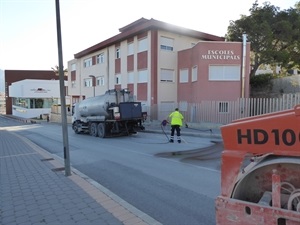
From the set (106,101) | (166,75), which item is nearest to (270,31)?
(166,75)

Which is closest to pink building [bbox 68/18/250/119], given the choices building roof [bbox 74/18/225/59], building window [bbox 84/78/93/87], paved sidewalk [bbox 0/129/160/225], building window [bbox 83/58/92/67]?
building roof [bbox 74/18/225/59]

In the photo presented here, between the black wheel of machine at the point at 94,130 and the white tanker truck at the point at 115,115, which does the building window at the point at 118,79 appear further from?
the black wheel of machine at the point at 94,130

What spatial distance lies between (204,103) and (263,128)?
63.2 ft

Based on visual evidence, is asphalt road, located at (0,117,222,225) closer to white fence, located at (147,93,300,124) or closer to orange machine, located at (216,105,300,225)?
orange machine, located at (216,105,300,225)

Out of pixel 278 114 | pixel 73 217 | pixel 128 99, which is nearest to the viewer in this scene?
pixel 278 114

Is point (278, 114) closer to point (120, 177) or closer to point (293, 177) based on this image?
point (293, 177)

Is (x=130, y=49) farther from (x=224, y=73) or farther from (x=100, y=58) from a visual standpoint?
(x=224, y=73)

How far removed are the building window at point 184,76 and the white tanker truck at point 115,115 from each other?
798 centimetres

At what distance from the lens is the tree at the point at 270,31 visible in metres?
24.3

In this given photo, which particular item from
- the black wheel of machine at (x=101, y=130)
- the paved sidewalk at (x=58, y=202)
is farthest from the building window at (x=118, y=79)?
the paved sidewalk at (x=58, y=202)

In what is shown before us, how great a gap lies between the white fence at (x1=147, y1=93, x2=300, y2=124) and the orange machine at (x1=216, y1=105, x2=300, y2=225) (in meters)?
15.8

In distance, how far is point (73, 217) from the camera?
14.6ft

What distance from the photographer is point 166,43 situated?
26.9m

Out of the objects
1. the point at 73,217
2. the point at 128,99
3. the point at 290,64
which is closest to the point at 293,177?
the point at 73,217
